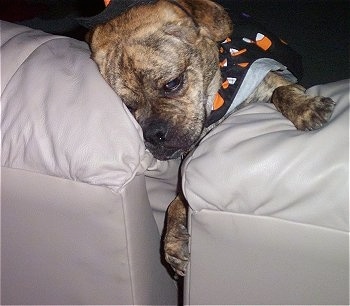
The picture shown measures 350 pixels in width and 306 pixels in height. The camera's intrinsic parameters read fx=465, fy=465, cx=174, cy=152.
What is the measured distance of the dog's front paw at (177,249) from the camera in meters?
1.46

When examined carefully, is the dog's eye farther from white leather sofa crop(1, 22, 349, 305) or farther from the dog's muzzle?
white leather sofa crop(1, 22, 349, 305)

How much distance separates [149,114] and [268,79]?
44cm

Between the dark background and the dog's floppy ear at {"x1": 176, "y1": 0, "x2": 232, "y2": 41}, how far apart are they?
1.05 metres

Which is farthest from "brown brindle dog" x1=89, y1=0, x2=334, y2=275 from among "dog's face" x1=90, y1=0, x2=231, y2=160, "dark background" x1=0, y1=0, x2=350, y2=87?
"dark background" x1=0, y1=0, x2=350, y2=87

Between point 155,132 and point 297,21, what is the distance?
207cm

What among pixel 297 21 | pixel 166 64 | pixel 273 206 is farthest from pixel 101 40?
pixel 297 21

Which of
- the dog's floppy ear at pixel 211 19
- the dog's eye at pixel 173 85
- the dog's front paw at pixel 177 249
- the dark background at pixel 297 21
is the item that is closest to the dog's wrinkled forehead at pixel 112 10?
the dog's floppy ear at pixel 211 19

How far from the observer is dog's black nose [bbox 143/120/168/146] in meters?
1.50

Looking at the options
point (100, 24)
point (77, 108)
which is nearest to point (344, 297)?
point (77, 108)

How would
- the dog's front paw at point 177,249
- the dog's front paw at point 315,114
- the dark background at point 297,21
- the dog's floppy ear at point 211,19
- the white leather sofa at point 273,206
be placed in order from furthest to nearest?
the dark background at point 297,21 → the dog's floppy ear at point 211,19 → the dog's front paw at point 177,249 → the dog's front paw at point 315,114 → the white leather sofa at point 273,206

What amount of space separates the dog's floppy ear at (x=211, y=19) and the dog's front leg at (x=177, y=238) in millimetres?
568

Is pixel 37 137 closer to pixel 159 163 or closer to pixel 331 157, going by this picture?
pixel 159 163

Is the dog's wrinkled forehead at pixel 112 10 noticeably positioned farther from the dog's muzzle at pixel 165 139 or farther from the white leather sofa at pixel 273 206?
the white leather sofa at pixel 273 206

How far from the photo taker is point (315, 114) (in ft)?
3.89
